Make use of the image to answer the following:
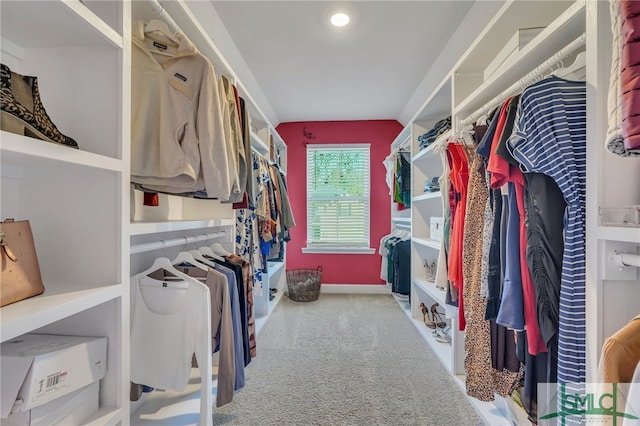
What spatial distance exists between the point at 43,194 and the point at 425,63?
2.85 metres

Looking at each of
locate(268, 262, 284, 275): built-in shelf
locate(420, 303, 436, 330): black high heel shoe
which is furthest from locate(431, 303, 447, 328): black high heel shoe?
locate(268, 262, 284, 275): built-in shelf

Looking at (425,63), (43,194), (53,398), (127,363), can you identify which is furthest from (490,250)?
(425,63)

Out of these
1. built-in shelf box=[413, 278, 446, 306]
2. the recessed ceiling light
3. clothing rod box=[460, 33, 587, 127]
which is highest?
the recessed ceiling light

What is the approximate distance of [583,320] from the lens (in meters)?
0.92

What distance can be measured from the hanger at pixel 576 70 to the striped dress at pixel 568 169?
0.08m

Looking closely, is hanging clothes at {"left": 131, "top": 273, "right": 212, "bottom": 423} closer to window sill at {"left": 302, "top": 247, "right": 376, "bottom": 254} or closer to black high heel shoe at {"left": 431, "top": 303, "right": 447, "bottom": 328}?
black high heel shoe at {"left": 431, "top": 303, "right": 447, "bottom": 328}

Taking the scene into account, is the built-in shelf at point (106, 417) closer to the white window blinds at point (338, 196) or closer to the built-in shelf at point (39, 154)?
the built-in shelf at point (39, 154)

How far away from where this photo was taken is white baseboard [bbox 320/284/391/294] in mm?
4383

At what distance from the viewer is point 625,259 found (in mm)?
831

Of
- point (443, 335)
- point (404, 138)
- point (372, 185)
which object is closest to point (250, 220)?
point (443, 335)

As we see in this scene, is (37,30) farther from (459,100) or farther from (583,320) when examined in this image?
(459,100)

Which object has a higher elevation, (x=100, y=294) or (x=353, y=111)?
(x=353, y=111)

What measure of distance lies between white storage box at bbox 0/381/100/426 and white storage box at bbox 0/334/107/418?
3 cm

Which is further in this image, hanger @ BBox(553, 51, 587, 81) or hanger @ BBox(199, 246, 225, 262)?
hanger @ BBox(199, 246, 225, 262)
